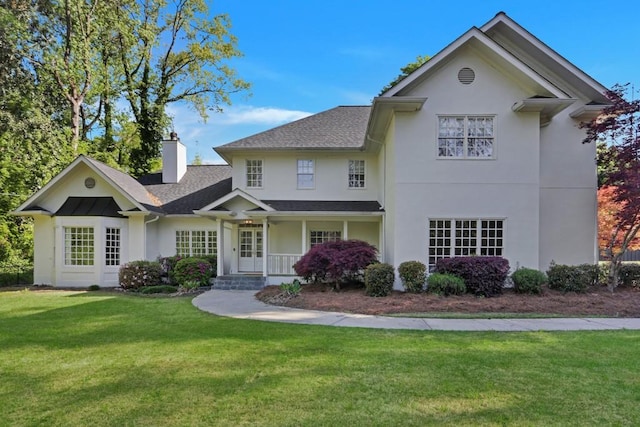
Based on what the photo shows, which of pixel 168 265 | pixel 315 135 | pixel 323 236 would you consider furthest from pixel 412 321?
pixel 168 265

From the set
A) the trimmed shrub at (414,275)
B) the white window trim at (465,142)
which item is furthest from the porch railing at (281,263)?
the white window trim at (465,142)

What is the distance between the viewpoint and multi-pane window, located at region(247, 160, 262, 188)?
17.2m

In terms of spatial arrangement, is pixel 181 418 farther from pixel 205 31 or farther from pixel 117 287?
pixel 205 31

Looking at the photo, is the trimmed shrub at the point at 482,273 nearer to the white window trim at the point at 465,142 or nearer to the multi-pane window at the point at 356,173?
the white window trim at the point at 465,142

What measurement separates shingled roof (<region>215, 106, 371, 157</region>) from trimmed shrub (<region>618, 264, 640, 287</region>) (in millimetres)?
10451

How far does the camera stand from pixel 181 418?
3.81 m

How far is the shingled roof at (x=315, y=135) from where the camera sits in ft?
54.2

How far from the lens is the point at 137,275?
1484 centimetres

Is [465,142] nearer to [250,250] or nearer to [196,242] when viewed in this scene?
[250,250]

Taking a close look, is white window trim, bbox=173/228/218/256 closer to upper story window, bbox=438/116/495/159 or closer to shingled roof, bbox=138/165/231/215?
shingled roof, bbox=138/165/231/215

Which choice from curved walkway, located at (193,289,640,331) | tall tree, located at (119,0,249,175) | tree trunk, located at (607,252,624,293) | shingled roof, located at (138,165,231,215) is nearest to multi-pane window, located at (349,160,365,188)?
shingled roof, located at (138,165,231,215)

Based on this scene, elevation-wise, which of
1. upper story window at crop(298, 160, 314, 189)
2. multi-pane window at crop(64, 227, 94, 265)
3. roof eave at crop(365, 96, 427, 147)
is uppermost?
roof eave at crop(365, 96, 427, 147)

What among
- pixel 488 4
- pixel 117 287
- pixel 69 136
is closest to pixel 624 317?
pixel 488 4

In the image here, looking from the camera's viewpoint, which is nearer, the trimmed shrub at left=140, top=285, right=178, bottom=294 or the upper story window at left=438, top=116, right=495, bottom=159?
the upper story window at left=438, top=116, right=495, bottom=159
